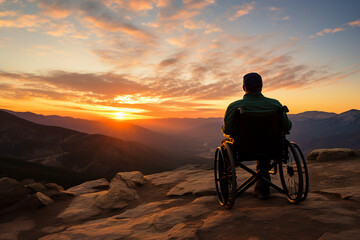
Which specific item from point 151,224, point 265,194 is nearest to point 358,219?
point 265,194

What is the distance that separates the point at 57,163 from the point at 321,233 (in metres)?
107

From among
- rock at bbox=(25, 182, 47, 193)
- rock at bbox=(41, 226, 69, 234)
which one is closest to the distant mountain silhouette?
rock at bbox=(25, 182, 47, 193)

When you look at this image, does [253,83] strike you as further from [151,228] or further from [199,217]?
[151,228]

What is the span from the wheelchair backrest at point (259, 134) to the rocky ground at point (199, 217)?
917mm

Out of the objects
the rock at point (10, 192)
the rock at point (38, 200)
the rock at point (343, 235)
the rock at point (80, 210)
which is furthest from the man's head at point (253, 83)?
the rock at point (10, 192)

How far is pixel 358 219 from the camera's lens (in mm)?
2895

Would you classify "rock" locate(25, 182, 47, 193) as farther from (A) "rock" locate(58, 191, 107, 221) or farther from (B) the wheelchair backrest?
(B) the wheelchair backrest

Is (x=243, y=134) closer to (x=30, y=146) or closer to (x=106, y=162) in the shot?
(x=106, y=162)

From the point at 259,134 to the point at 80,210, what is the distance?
16.9ft

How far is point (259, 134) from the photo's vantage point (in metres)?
3.44

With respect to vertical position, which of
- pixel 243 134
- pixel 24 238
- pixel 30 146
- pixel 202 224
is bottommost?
pixel 30 146

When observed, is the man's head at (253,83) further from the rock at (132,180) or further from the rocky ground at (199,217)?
the rock at (132,180)

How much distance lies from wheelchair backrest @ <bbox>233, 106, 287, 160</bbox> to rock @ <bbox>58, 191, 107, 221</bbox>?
14.1ft

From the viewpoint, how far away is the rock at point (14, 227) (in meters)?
4.14
